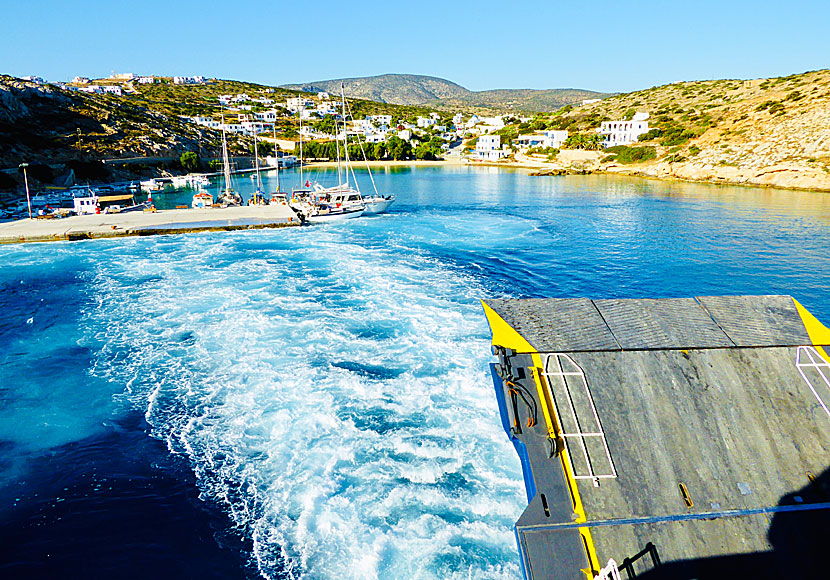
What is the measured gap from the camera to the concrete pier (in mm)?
37919

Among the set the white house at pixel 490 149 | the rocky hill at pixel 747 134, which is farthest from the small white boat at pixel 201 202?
the white house at pixel 490 149

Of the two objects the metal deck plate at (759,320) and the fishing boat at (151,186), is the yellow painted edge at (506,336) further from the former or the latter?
the fishing boat at (151,186)

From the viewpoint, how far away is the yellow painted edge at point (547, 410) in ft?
22.0

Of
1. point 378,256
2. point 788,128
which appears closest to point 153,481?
point 378,256

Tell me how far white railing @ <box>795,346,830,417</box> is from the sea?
594 centimetres

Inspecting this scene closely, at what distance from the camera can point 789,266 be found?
96.8ft

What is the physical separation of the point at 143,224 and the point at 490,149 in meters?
111

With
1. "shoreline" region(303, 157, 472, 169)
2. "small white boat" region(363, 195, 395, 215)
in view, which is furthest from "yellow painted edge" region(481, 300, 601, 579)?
"shoreline" region(303, 157, 472, 169)

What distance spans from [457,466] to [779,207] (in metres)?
59.8

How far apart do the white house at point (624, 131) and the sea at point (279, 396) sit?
266ft

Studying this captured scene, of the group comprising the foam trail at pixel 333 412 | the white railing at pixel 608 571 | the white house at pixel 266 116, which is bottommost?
the foam trail at pixel 333 412

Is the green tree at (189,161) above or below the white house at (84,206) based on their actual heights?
above

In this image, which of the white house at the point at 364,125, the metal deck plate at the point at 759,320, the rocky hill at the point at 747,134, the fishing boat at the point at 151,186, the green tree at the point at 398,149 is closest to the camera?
the metal deck plate at the point at 759,320

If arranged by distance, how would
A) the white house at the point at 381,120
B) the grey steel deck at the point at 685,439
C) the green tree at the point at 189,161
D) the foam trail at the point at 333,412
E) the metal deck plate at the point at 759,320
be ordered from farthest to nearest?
the white house at the point at 381,120 → the green tree at the point at 189,161 → the metal deck plate at the point at 759,320 → the foam trail at the point at 333,412 → the grey steel deck at the point at 685,439
